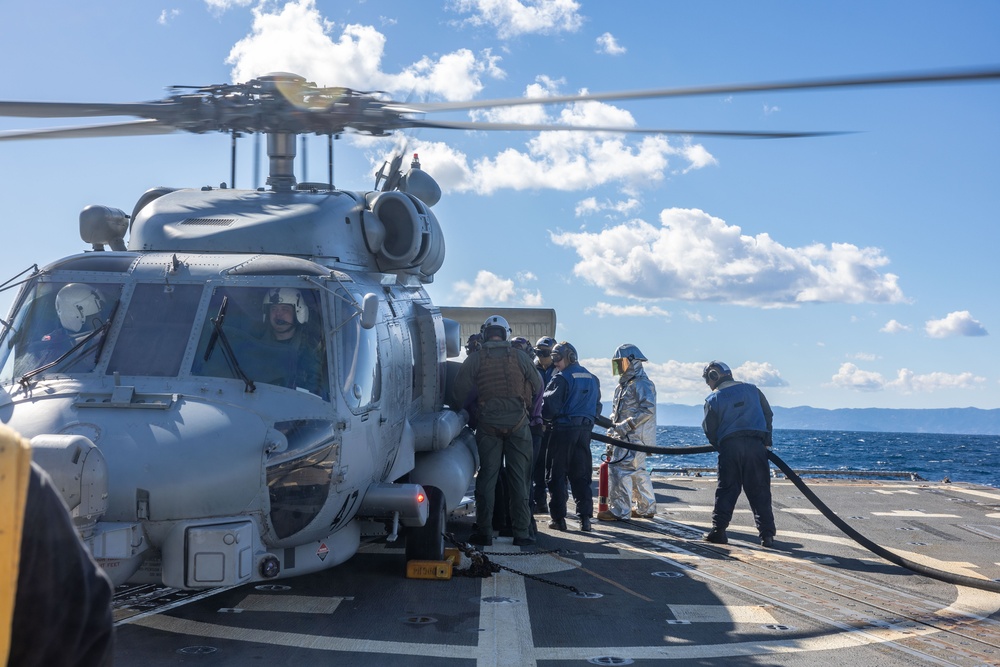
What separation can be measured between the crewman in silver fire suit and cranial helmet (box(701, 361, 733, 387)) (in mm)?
1248

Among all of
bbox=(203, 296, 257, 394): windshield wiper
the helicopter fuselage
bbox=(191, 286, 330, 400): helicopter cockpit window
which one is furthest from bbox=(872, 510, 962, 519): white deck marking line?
bbox=(203, 296, 257, 394): windshield wiper

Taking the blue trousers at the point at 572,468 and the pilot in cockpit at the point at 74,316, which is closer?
the pilot in cockpit at the point at 74,316

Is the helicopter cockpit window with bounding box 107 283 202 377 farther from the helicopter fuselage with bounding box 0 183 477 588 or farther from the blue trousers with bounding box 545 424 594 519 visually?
the blue trousers with bounding box 545 424 594 519

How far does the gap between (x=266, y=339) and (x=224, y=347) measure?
0.30 meters

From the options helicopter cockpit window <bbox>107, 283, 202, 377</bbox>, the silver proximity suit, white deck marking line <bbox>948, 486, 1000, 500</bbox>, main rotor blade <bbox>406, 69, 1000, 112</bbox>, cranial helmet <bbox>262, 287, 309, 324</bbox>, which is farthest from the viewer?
white deck marking line <bbox>948, 486, 1000, 500</bbox>

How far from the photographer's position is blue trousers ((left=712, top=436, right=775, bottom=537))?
9766 millimetres

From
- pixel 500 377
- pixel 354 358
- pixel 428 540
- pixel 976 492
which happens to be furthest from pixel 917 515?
pixel 354 358

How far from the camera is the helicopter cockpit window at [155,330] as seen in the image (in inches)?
243

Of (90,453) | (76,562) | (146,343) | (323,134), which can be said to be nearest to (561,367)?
(323,134)

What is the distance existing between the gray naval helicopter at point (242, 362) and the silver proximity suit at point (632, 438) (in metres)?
2.96

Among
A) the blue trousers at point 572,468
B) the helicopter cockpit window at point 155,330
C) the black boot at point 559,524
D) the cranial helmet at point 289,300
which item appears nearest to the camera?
the helicopter cockpit window at point 155,330

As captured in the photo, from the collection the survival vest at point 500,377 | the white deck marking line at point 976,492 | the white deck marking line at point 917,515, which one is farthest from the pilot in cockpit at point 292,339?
the white deck marking line at point 976,492

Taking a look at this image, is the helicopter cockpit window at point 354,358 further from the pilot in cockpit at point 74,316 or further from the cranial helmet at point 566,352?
the cranial helmet at point 566,352

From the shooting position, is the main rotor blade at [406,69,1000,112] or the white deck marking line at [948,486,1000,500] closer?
the main rotor blade at [406,69,1000,112]
